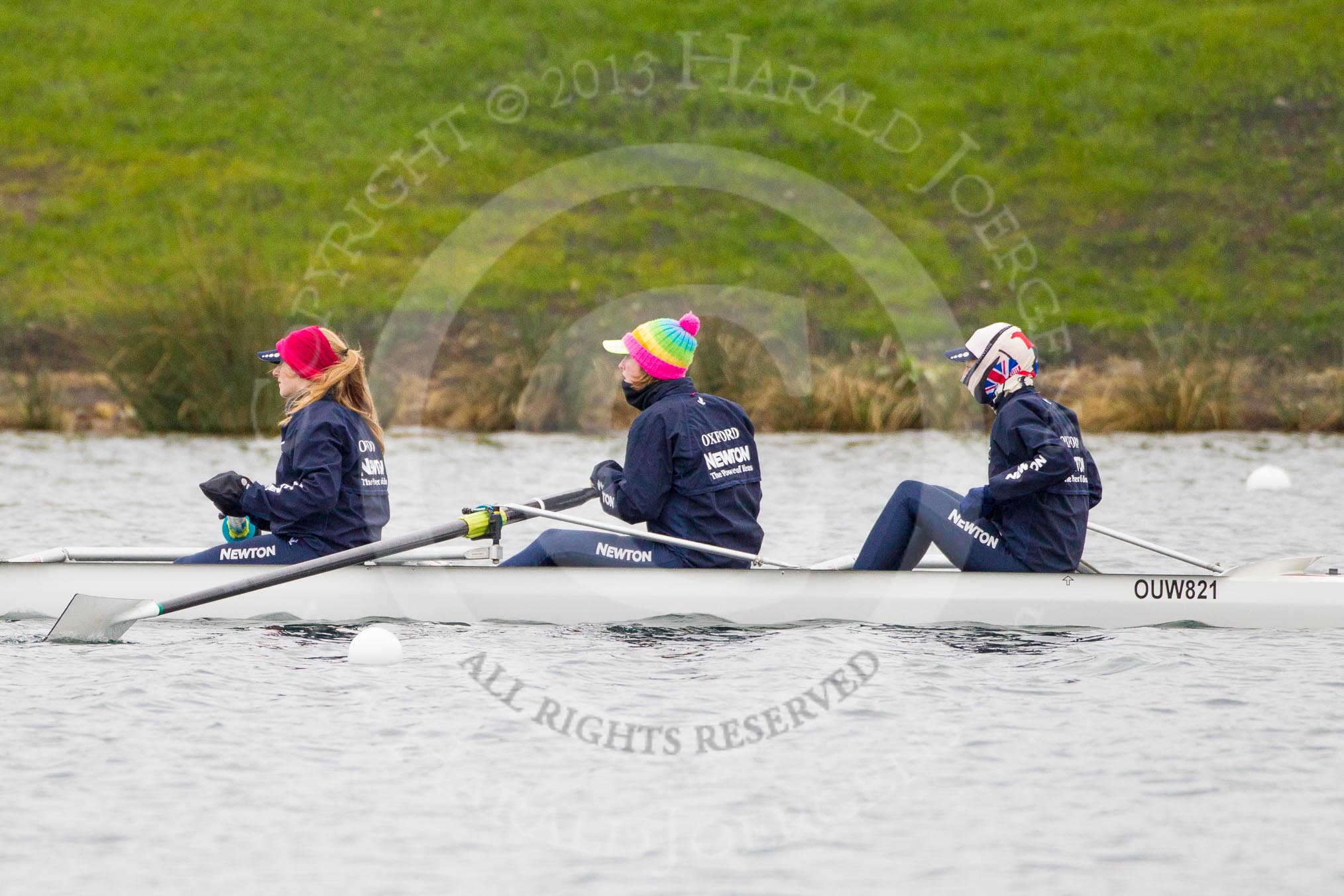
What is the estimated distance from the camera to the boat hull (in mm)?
9109

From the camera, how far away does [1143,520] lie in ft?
48.7

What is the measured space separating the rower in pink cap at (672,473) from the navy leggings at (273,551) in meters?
1.24

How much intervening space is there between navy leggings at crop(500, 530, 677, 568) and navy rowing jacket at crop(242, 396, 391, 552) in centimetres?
86

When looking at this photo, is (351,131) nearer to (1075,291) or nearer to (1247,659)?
(1075,291)

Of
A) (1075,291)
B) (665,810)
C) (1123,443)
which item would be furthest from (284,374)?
(1075,291)

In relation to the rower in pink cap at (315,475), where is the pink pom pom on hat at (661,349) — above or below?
above

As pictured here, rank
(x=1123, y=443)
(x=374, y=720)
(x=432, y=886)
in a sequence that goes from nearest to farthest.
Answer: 1. (x=432, y=886)
2. (x=374, y=720)
3. (x=1123, y=443)

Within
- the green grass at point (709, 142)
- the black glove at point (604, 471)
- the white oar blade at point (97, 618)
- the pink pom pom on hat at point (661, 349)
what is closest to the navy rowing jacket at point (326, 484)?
the white oar blade at point (97, 618)

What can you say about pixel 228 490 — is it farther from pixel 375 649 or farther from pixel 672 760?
pixel 672 760

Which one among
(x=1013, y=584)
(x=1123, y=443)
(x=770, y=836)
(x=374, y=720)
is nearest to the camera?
(x=770, y=836)

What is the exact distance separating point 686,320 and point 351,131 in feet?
86.5

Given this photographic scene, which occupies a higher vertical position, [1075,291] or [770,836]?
[1075,291]

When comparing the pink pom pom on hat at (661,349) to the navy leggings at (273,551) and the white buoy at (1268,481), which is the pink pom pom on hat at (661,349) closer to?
the navy leggings at (273,551)

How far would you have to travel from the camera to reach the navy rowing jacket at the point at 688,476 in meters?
9.05
